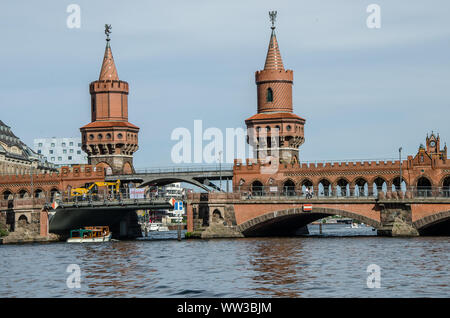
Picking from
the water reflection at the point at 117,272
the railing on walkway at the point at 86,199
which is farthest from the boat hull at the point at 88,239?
the water reflection at the point at 117,272

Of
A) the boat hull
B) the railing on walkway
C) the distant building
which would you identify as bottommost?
the boat hull

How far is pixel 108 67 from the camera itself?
435 ft

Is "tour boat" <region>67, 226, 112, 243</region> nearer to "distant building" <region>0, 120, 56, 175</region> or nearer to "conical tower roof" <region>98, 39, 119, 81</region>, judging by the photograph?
"conical tower roof" <region>98, 39, 119, 81</region>

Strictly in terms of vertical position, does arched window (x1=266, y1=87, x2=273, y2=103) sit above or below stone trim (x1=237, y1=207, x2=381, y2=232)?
above

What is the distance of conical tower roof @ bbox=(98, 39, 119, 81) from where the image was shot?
132m

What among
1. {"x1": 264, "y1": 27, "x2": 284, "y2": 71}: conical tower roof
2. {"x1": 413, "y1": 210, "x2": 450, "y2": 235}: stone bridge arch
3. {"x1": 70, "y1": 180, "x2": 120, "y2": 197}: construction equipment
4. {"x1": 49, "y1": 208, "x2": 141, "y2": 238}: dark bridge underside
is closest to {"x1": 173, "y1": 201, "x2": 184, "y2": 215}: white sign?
{"x1": 49, "y1": 208, "x2": 141, "y2": 238}: dark bridge underside

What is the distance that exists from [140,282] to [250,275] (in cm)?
700

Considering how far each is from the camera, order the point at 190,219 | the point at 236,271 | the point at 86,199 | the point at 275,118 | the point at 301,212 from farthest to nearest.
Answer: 1. the point at 275,118
2. the point at 86,199
3. the point at 190,219
4. the point at 301,212
5. the point at 236,271

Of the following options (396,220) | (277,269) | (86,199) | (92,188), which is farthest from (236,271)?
(92,188)

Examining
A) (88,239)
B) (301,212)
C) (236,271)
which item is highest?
(301,212)

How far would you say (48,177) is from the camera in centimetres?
12744

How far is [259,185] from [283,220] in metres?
13.1

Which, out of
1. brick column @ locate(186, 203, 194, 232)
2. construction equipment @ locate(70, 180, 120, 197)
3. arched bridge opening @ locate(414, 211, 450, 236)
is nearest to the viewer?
arched bridge opening @ locate(414, 211, 450, 236)

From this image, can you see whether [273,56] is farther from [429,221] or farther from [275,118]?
[429,221]
